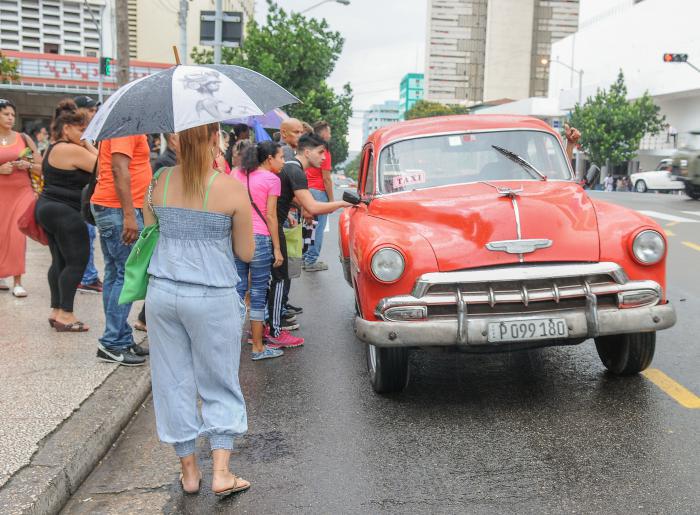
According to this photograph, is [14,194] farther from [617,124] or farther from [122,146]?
[617,124]

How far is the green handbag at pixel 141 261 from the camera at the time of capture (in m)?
3.73

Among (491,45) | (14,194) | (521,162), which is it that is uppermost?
(491,45)

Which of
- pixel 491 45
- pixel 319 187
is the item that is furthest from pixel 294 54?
pixel 491 45

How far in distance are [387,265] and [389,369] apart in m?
0.72

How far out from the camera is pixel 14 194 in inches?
317

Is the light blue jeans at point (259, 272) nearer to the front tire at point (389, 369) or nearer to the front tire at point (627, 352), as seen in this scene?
the front tire at point (389, 369)

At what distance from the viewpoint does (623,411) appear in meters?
4.79

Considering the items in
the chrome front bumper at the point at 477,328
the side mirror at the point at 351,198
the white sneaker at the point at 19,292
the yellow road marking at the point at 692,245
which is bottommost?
the white sneaker at the point at 19,292

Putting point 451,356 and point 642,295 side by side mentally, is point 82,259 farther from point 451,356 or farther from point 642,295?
point 642,295

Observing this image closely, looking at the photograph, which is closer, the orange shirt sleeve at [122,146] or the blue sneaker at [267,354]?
the orange shirt sleeve at [122,146]

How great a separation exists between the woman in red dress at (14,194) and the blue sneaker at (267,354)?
3.16m

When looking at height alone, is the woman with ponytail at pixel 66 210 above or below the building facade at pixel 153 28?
below

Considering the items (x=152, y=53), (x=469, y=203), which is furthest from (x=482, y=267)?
(x=152, y=53)


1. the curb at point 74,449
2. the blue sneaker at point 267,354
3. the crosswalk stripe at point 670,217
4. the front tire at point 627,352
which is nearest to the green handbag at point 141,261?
the curb at point 74,449
